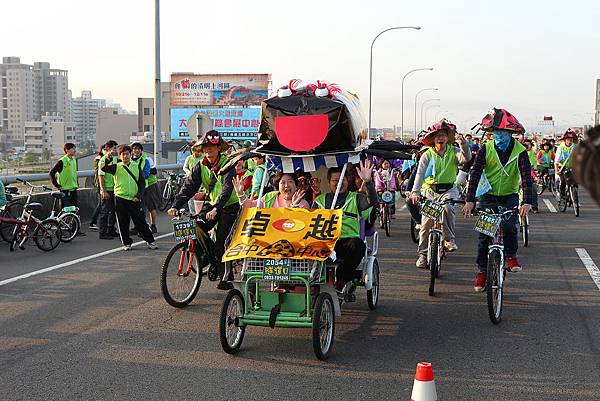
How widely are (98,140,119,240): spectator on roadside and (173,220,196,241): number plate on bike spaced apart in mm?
6706

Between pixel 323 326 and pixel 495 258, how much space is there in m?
2.29

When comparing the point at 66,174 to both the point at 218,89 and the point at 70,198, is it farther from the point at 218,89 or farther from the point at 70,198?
the point at 218,89

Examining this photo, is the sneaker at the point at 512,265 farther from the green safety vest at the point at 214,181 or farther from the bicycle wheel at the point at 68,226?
the bicycle wheel at the point at 68,226

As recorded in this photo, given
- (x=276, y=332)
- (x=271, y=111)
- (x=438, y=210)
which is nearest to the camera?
(x=276, y=332)

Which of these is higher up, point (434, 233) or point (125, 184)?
point (125, 184)

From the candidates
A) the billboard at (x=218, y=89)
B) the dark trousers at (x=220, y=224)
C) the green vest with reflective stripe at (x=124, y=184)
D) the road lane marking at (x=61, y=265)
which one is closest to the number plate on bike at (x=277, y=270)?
the dark trousers at (x=220, y=224)

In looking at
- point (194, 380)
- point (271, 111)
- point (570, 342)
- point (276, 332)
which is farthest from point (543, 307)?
point (194, 380)

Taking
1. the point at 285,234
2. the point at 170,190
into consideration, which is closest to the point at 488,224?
the point at 285,234

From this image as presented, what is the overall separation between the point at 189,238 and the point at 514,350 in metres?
3.65

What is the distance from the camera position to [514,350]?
Result: 6.86 metres

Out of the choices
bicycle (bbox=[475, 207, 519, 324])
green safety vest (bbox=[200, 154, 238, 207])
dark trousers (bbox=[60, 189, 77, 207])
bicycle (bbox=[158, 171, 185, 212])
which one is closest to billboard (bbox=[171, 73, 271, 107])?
bicycle (bbox=[158, 171, 185, 212])

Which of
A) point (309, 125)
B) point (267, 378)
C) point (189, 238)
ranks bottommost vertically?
point (267, 378)

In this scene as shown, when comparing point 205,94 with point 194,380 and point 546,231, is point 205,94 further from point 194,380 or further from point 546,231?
point 194,380

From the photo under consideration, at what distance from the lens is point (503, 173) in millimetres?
8633
